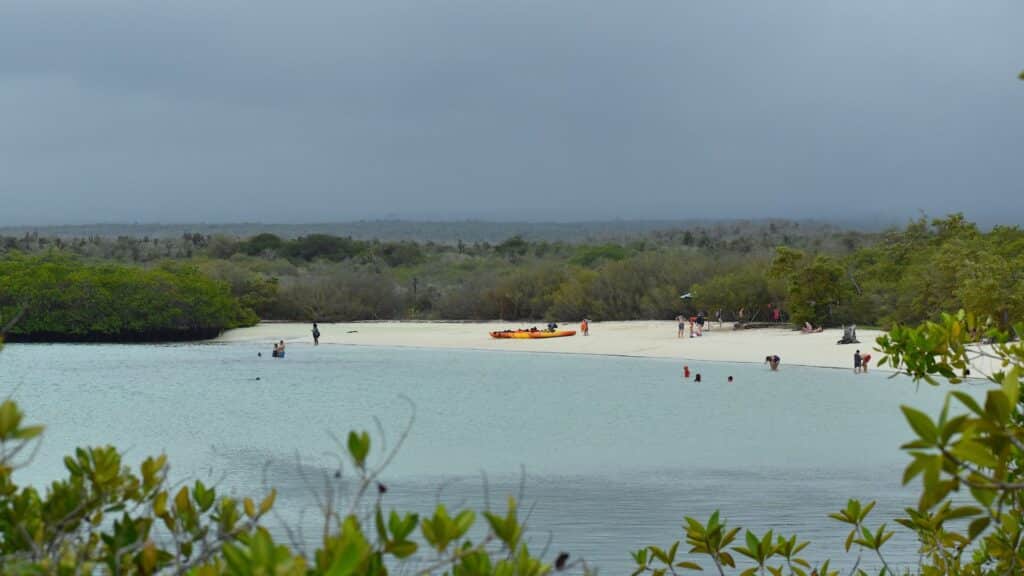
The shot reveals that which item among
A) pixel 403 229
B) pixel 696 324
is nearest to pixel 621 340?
pixel 696 324

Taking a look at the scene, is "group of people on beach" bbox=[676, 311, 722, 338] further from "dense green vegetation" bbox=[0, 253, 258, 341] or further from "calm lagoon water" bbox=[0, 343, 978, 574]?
"dense green vegetation" bbox=[0, 253, 258, 341]

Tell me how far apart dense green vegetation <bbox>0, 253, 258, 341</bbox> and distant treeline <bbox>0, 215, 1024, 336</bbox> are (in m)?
1.53

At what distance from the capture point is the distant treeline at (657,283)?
33781mm

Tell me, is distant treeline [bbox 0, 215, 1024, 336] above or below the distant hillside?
above

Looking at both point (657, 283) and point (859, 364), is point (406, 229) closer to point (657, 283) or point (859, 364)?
point (657, 283)

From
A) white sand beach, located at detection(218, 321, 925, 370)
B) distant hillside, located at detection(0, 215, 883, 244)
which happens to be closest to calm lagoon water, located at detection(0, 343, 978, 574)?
white sand beach, located at detection(218, 321, 925, 370)

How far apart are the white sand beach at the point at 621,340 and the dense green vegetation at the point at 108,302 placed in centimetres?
176

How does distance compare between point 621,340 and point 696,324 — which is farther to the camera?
point 696,324

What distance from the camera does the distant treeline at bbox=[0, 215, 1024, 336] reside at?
1330 inches

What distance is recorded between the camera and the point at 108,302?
43969 millimetres

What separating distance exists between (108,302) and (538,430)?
26.4 meters

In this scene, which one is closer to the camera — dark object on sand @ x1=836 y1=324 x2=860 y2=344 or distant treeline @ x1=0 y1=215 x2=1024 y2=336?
dark object on sand @ x1=836 y1=324 x2=860 y2=344

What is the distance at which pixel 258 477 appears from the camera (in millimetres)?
16422

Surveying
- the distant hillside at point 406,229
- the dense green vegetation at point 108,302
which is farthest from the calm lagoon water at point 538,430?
the distant hillside at point 406,229
